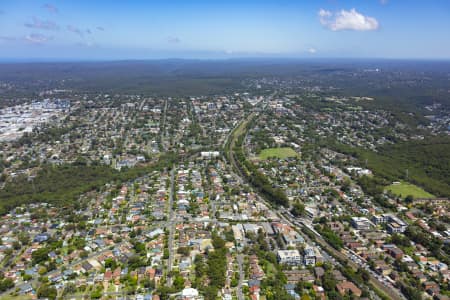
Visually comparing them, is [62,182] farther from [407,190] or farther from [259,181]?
[407,190]

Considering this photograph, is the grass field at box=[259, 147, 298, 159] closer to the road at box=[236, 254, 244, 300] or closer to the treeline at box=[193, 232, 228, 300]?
the road at box=[236, 254, 244, 300]

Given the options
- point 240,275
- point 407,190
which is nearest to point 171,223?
point 240,275

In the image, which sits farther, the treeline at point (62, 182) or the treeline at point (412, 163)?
the treeline at point (412, 163)

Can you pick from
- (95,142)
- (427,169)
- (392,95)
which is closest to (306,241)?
(427,169)

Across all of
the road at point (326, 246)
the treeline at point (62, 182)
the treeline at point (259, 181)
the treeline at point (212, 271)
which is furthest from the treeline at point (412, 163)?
the treeline at point (62, 182)

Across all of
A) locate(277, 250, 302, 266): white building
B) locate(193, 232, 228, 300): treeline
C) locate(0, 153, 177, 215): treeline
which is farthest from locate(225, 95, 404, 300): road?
locate(0, 153, 177, 215): treeline

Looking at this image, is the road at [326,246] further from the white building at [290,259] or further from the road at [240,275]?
the road at [240,275]

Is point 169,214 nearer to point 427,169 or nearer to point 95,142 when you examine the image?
point 95,142
